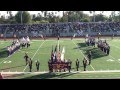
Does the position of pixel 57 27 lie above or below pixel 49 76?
above

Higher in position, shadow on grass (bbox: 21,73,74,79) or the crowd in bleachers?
the crowd in bleachers

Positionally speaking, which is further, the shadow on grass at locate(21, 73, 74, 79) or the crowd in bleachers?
the crowd in bleachers

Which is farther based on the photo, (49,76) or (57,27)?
(57,27)

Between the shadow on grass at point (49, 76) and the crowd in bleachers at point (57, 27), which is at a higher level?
→ the crowd in bleachers at point (57, 27)

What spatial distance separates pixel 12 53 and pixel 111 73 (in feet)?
31.0

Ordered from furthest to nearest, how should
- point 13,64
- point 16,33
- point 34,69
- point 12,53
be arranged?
point 16,33, point 12,53, point 13,64, point 34,69

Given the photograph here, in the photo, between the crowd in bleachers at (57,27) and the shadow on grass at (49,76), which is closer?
the shadow on grass at (49,76)

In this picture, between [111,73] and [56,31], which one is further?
[56,31]
